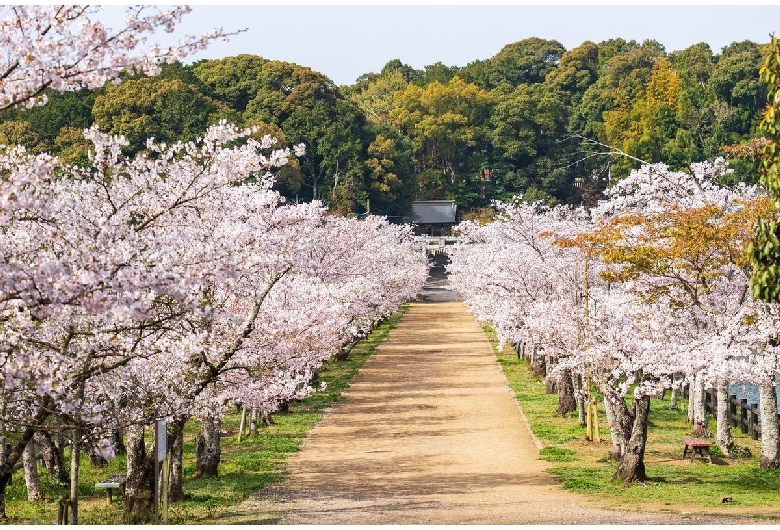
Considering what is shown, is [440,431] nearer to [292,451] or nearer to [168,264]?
[292,451]

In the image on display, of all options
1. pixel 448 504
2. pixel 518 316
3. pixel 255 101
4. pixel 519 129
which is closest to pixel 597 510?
pixel 448 504

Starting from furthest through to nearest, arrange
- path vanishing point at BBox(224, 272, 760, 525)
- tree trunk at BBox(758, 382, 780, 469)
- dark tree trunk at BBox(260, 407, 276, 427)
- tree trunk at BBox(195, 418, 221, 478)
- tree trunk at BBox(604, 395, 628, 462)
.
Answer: dark tree trunk at BBox(260, 407, 276, 427)
tree trunk at BBox(604, 395, 628, 462)
tree trunk at BBox(195, 418, 221, 478)
tree trunk at BBox(758, 382, 780, 469)
path vanishing point at BBox(224, 272, 760, 525)

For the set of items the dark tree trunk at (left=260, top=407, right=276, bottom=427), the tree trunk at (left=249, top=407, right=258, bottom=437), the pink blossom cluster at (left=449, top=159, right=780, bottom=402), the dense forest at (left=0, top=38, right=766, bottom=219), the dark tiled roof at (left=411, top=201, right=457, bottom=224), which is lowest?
the dark tree trunk at (left=260, top=407, right=276, bottom=427)

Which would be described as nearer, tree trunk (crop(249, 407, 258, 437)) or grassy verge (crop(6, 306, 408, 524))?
grassy verge (crop(6, 306, 408, 524))

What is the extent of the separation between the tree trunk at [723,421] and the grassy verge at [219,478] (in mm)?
9858

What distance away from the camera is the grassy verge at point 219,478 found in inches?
719

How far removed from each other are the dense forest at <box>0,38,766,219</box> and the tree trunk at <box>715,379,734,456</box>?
4353 centimetres

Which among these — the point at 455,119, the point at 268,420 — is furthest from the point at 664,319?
the point at 455,119

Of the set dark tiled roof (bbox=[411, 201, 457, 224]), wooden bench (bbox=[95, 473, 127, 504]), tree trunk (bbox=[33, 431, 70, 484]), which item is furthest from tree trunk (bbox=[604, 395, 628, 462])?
dark tiled roof (bbox=[411, 201, 457, 224])

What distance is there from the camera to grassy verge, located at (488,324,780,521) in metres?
18.0

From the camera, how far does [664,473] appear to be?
839 inches

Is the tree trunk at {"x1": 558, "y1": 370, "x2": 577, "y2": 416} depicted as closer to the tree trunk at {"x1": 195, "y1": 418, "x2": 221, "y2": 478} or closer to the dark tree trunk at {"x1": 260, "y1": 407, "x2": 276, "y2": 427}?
the dark tree trunk at {"x1": 260, "y1": 407, "x2": 276, "y2": 427}

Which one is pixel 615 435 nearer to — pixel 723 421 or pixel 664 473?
pixel 664 473

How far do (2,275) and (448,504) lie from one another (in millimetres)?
11667
